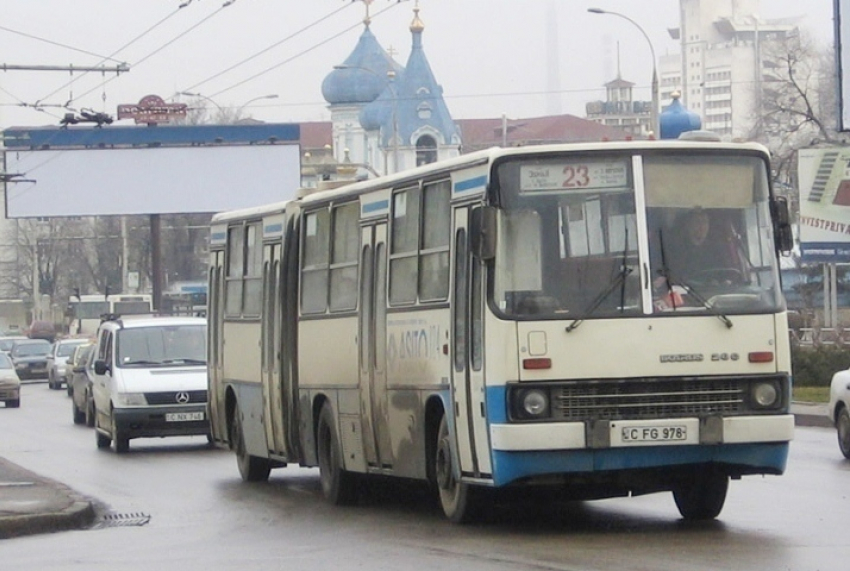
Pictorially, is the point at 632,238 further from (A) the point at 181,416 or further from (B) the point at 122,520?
(A) the point at 181,416

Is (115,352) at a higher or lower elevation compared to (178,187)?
lower

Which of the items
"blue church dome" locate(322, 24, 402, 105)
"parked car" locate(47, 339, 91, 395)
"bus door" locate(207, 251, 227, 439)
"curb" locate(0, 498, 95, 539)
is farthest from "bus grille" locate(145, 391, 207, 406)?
"blue church dome" locate(322, 24, 402, 105)

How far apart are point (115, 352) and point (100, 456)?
1.89 meters

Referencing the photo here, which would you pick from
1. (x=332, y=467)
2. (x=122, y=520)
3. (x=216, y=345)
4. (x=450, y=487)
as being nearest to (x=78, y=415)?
(x=216, y=345)

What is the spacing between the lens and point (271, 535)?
1388 centimetres

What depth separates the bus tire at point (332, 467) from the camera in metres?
16.5

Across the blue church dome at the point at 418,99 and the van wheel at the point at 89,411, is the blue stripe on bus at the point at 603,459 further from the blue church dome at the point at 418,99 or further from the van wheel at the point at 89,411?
the blue church dome at the point at 418,99

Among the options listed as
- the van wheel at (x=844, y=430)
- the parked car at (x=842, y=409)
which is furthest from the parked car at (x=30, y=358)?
the van wheel at (x=844, y=430)

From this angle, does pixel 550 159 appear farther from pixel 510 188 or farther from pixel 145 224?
pixel 145 224

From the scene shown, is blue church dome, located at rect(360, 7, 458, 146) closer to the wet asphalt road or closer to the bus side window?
the wet asphalt road

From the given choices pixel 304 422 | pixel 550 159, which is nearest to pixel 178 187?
pixel 304 422

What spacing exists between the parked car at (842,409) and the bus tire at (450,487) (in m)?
7.46

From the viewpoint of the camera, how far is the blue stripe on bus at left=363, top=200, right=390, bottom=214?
50.2 feet

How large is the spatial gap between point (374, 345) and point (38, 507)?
300 centimetres
